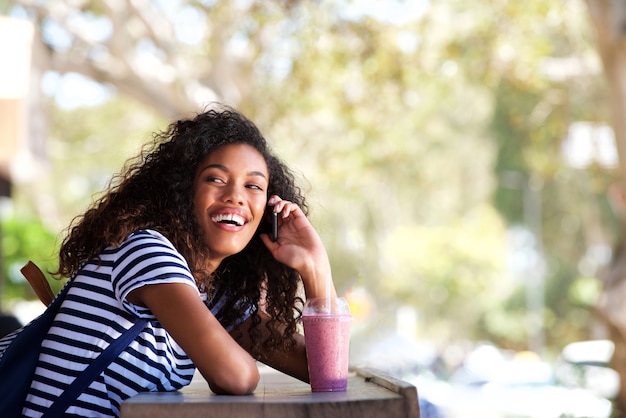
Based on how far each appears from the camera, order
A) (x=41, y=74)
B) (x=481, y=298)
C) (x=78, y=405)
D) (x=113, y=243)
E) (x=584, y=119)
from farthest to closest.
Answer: (x=481, y=298), (x=584, y=119), (x=41, y=74), (x=113, y=243), (x=78, y=405)

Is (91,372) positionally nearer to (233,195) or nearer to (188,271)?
(188,271)

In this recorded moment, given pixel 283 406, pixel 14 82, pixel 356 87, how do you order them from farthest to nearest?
pixel 356 87 < pixel 14 82 < pixel 283 406

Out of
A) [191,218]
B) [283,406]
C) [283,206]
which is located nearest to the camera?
[283,406]

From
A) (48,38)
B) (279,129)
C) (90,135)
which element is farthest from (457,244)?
(48,38)

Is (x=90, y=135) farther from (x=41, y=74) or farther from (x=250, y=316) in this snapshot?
(x=250, y=316)

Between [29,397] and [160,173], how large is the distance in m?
0.68

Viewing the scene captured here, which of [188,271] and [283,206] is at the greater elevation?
[283,206]

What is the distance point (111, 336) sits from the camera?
2141 mm

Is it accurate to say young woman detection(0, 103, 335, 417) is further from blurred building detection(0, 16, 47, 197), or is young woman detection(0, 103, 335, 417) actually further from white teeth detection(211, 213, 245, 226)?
blurred building detection(0, 16, 47, 197)

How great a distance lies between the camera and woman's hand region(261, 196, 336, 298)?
243 centimetres

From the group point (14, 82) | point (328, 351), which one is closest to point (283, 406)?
point (328, 351)

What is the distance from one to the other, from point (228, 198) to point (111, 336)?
19.1 inches

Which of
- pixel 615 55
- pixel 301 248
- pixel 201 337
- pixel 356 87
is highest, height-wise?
pixel 356 87

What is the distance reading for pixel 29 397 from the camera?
212 cm
